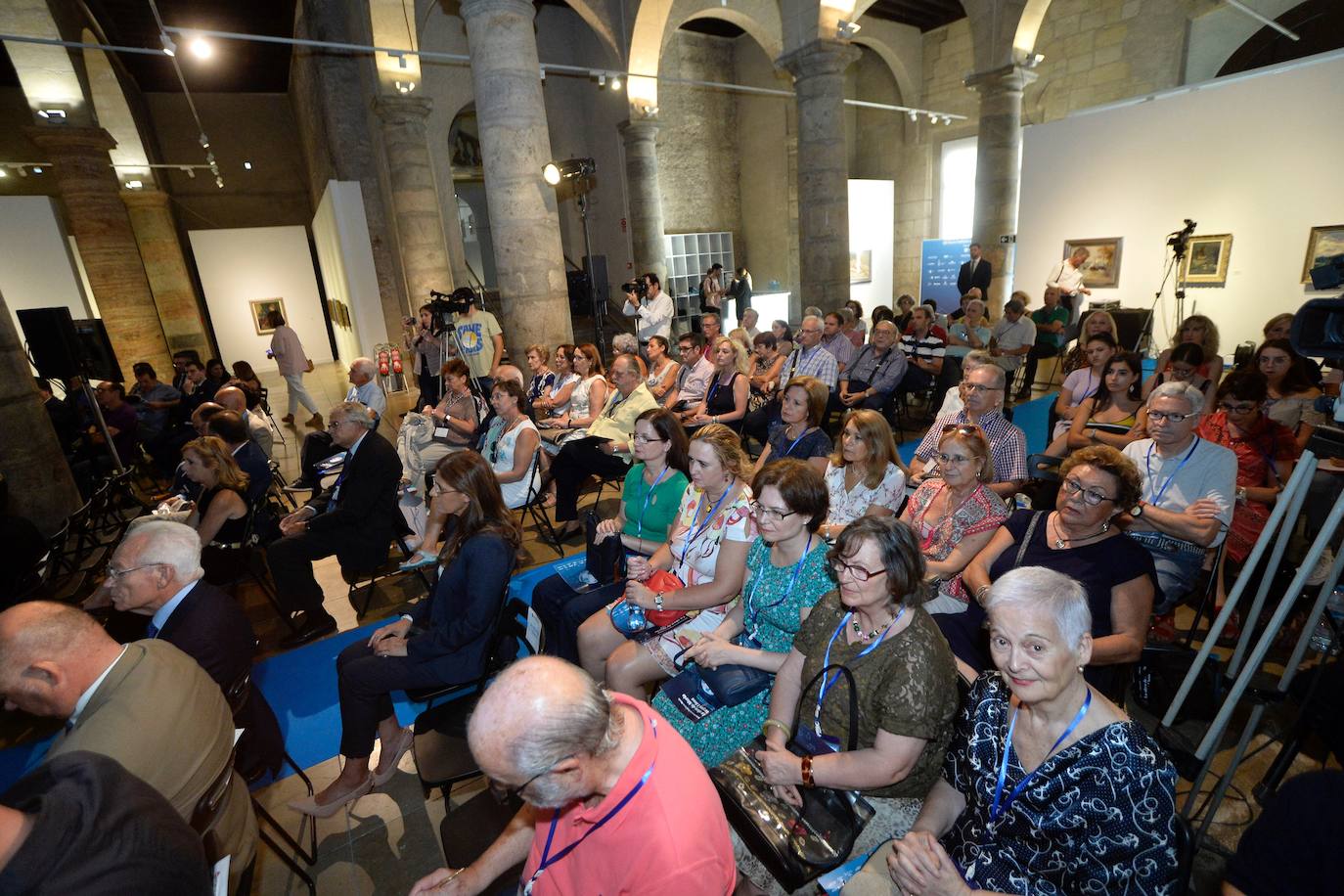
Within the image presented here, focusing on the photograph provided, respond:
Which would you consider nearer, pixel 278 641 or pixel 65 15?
pixel 278 641

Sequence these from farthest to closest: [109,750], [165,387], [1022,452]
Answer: [165,387] < [1022,452] < [109,750]

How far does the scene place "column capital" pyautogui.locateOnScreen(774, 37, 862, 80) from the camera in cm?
816

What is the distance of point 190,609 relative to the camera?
2.41 m

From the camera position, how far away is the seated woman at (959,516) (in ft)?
9.30

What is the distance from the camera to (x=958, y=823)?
167cm

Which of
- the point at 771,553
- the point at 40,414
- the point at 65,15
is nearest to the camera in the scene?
the point at 771,553

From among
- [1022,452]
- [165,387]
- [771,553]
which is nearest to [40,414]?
[165,387]

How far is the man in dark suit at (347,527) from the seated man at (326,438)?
38cm

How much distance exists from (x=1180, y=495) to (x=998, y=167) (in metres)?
9.69

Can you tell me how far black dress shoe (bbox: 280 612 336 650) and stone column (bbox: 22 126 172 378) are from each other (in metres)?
10.4

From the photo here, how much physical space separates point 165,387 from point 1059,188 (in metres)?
13.5

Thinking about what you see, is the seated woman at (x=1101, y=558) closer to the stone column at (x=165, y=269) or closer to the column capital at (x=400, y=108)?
the column capital at (x=400, y=108)

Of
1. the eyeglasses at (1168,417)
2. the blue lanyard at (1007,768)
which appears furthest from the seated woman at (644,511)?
the eyeglasses at (1168,417)

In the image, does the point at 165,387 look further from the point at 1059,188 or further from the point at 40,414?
the point at 1059,188
